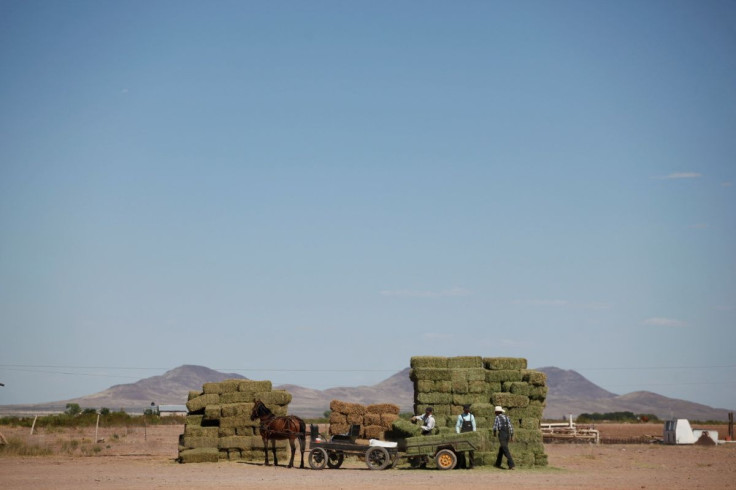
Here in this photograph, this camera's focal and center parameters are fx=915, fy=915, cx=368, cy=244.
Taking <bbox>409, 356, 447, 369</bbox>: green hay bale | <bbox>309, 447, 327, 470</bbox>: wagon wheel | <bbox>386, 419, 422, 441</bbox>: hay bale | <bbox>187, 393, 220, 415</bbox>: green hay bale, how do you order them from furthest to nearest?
1. <bbox>187, 393, 220, 415</bbox>: green hay bale
2. <bbox>409, 356, 447, 369</bbox>: green hay bale
3. <bbox>309, 447, 327, 470</bbox>: wagon wheel
4. <bbox>386, 419, 422, 441</bbox>: hay bale

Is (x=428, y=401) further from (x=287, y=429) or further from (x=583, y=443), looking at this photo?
(x=583, y=443)

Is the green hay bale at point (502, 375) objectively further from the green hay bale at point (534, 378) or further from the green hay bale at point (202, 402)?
the green hay bale at point (202, 402)

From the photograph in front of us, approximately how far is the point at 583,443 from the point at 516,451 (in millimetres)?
20011

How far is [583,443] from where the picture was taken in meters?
45.5

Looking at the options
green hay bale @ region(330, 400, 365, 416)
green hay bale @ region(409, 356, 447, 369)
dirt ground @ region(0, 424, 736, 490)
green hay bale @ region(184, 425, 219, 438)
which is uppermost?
green hay bale @ region(409, 356, 447, 369)

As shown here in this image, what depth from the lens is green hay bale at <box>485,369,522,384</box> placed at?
28047 mm

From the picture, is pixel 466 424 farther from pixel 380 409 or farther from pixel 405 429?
pixel 380 409

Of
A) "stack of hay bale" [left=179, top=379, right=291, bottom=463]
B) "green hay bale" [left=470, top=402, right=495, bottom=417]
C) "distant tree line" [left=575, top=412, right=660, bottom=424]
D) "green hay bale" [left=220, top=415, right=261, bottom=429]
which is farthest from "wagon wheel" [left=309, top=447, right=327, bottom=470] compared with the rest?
"distant tree line" [left=575, top=412, right=660, bottom=424]

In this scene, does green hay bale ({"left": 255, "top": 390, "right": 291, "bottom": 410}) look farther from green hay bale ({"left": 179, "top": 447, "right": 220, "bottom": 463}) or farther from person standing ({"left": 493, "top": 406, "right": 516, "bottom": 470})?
person standing ({"left": 493, "top": 406, "right": 516, "bottom": 470})

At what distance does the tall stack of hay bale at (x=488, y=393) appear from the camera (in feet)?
89.1

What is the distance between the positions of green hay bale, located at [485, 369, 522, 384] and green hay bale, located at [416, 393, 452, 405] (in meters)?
1.35

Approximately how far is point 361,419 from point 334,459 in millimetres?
10651

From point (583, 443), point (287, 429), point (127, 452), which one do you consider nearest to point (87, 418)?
point (127, 452)

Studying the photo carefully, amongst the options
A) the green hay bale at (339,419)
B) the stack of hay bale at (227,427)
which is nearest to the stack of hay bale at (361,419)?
the green hay bale at (339,419)
